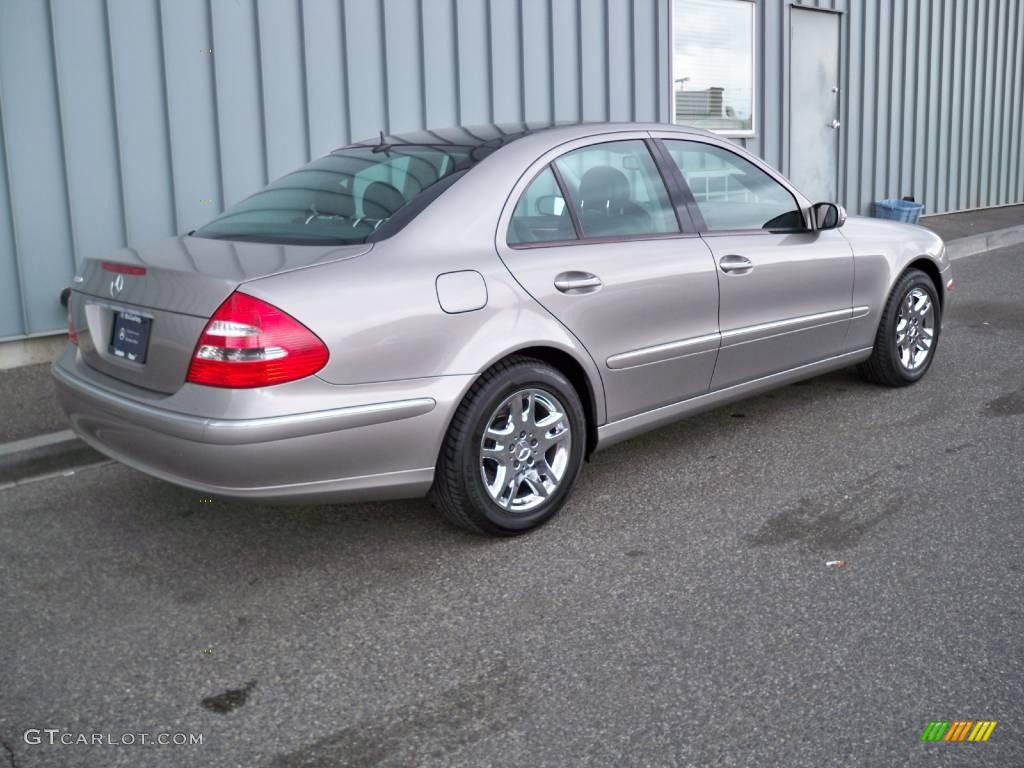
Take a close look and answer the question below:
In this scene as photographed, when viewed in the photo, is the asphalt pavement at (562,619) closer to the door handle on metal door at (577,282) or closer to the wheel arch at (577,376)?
the wheel arch at (577,376)

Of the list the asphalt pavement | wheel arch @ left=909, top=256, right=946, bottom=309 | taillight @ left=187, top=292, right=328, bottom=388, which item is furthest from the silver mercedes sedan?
wheel arch @ left=909, top=256, right=946, bottom=309

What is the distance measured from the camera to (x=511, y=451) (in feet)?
13.0

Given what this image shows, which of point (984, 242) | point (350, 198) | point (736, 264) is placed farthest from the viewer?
point (984, 242)

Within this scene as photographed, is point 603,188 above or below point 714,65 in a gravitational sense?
below

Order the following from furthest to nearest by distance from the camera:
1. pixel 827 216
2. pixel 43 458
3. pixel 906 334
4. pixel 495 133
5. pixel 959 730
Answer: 1. pixel 906 334
2. pixel 827 216
3. pixel 43 458
4. pixel 495 133
5. pixel 959 730

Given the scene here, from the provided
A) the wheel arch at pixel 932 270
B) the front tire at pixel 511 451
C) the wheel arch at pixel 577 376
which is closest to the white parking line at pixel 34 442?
the front tire at pixel 511 451

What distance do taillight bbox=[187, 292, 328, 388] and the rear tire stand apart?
3.54 m

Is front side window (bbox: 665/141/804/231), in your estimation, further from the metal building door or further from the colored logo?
the metal building door

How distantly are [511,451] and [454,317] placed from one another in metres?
0.56

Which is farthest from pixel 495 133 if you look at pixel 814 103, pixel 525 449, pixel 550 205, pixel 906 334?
pixel 814 103

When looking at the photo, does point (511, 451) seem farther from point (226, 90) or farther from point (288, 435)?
point (226, 90)

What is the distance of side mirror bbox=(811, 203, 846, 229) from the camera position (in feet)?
17.0

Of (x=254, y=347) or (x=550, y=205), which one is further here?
(x=550, y=205)

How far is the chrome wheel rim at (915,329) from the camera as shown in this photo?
5934 mm
